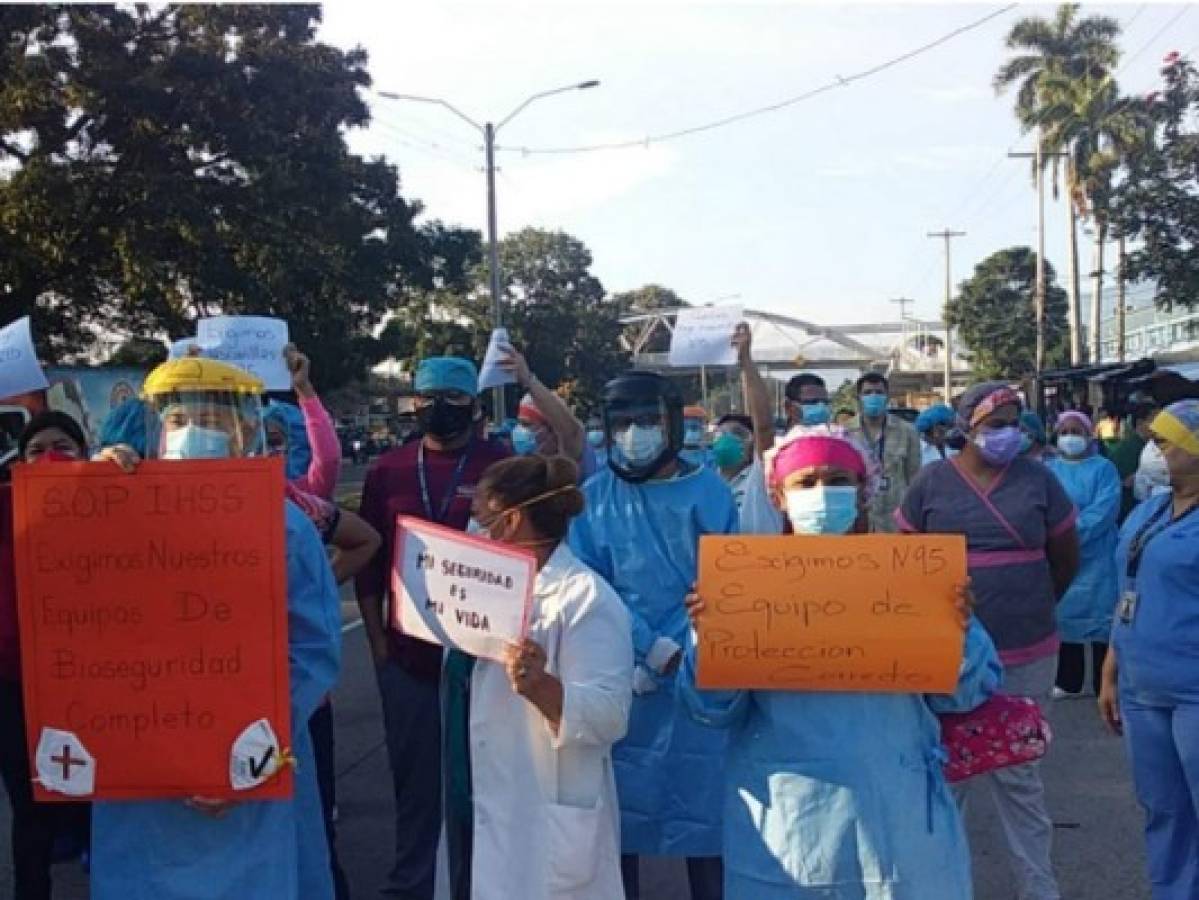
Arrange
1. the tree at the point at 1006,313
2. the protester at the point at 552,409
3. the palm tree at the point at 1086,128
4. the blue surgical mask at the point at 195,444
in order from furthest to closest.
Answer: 1. the tree at the point at 1006,313
2. the palm tree at the point at 1086,128
3. the protester at the point at 552,409
4. the blue surgical mask at the point at 195,444

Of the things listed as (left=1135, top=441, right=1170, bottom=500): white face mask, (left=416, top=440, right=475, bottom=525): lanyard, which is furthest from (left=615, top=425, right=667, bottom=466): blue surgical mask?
(left=1135, top=441, right=1170, bottom=500): white face mask

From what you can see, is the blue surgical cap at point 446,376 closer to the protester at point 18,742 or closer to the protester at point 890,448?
the protester at point 18,742

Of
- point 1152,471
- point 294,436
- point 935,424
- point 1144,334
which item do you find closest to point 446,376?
point 294,436

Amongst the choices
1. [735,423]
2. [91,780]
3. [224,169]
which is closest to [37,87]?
[224,169]

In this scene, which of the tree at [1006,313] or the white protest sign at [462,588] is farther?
the tree at [1006,313]

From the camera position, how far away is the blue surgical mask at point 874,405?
8.41 metres

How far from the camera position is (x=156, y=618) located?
9.37 ft

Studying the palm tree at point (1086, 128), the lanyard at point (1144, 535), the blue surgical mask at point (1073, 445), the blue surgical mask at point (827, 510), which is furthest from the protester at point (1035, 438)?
the palm tree at point (1086, 128)

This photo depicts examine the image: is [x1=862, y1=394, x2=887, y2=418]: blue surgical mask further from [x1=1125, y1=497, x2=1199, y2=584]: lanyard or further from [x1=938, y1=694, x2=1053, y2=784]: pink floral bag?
[x1=938, y1=694, x2=1053, y2=784]: pink floral bag

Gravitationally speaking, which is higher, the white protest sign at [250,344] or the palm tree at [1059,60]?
the palm tree at [1059,60]

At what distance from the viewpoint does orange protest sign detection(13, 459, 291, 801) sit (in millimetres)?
2846

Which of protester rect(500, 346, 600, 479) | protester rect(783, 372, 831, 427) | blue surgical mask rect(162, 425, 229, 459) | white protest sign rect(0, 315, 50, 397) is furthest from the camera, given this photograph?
protester rect(783, 372, 831, 427)

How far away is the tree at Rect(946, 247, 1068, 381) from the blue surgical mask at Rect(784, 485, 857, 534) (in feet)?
186

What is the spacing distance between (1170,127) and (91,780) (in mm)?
18028
